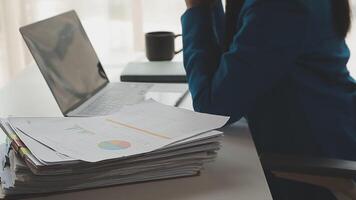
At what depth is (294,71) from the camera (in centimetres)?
108

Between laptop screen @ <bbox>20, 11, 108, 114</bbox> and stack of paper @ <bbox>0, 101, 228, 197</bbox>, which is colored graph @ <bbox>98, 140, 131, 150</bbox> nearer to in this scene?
stack of paper @ <bbox>0, 101, 228, 197</bbox>

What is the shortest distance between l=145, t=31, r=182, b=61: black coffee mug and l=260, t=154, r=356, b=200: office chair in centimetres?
70

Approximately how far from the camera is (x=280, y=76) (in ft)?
3.49

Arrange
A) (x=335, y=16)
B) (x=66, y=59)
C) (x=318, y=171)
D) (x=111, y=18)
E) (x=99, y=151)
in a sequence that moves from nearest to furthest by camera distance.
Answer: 1. (x=99, y=151)
2. (x=318, y=171)
3. (x=335, y=16)
4. (x=66, y=59)
5. (x=111, y=18)

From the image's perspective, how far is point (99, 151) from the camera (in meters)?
0.83

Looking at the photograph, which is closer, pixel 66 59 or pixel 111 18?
pixel 66 59

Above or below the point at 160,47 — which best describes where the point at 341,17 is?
above

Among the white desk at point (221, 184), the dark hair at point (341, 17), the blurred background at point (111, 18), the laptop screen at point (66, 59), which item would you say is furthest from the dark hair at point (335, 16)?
the blurred background at point (111, 18)

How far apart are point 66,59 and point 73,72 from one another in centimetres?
4

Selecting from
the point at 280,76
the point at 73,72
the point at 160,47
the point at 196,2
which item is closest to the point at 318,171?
the point at 280,76

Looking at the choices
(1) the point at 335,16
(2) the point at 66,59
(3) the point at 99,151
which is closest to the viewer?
(3) the point at 99,151

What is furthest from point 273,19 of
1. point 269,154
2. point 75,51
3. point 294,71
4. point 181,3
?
point 181,3

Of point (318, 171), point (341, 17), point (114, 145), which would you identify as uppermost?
point (341, 17)

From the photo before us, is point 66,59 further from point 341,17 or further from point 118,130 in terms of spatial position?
point 341,17
